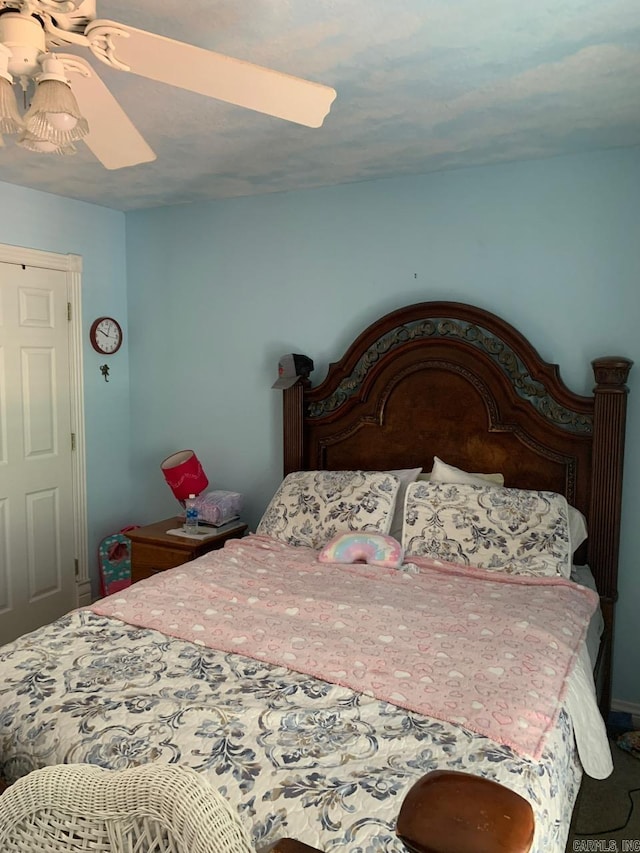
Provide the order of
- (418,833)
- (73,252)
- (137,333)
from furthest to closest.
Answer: (137,333) < (73,252) < (418,833)

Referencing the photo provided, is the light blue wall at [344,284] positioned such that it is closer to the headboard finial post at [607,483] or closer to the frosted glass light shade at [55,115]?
the headboard finial post at [607,483]

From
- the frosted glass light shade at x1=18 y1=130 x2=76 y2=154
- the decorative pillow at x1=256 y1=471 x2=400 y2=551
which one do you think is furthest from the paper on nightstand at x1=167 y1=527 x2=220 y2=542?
the frosted glass light shade at x1=18 y1=130 x2=76 y2=154

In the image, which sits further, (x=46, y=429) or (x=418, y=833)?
(x=46, y=429)

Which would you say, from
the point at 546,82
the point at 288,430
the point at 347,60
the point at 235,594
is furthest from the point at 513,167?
the point at 235,594

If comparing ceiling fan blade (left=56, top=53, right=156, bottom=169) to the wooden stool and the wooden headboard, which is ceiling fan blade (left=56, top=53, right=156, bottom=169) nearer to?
the wooden stool

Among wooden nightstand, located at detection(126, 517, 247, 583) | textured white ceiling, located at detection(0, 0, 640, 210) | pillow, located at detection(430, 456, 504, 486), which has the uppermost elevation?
textured white ceiling, located at detection(0, 0, 640, 210)

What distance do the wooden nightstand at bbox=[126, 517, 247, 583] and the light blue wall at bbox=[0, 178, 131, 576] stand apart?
675 millimetres

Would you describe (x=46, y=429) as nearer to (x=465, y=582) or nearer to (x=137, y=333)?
(x=137, y=333)

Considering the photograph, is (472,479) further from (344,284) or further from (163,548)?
(163,548)

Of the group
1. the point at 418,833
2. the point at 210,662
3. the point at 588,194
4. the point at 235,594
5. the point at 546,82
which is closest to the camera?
the point at 418,833

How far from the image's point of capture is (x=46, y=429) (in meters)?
3.65

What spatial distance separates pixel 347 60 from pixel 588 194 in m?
1.42

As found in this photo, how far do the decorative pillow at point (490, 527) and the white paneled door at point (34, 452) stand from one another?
2055 mm

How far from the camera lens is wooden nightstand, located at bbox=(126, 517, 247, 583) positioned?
325 centimetres
